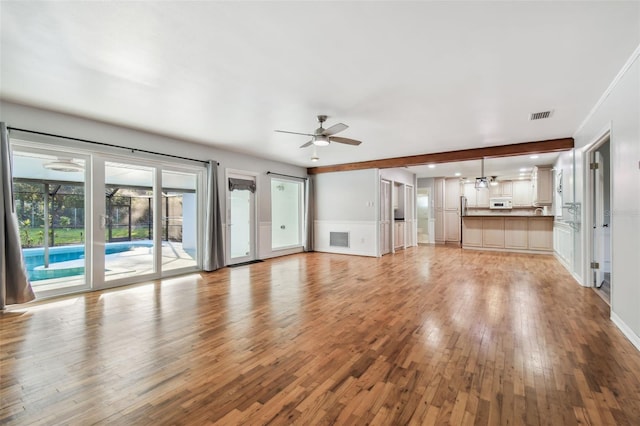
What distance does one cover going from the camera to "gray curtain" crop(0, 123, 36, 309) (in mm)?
3346

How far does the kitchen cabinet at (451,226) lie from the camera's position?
1057 cm

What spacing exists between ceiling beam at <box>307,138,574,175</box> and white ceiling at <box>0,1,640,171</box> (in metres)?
1.27

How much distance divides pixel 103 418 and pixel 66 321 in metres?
2.11

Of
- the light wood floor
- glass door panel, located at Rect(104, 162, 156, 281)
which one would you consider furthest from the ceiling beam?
glass door panel, located at Rect(104, 162, 156, 281)

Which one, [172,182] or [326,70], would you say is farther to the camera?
[172,182]

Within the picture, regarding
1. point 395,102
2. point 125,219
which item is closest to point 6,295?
point 125,219

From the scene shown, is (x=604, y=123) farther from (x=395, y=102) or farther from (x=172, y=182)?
(x=172, y=182)

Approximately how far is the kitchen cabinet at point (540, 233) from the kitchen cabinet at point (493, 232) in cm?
69

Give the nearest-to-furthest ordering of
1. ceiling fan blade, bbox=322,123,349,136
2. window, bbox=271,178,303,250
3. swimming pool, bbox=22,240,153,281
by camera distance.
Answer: ceiling fan blade, bbox=322,123,349,136 → swimming pool, bbox=22,240,153,281 → window, bbox=271,178,303,250

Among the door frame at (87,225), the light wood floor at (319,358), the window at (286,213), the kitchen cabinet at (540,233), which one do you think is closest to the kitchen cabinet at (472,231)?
the kitchen cabinet at (540,233)

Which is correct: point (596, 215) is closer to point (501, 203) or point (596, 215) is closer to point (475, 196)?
point (501, 203)

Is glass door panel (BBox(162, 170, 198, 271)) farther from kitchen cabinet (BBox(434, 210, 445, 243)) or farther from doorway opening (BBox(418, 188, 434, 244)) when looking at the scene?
kitchen cabinet (BBox(434, 210, 445, 243))

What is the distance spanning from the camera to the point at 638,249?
2.38 metres

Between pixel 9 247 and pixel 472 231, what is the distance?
10109 millimetres
